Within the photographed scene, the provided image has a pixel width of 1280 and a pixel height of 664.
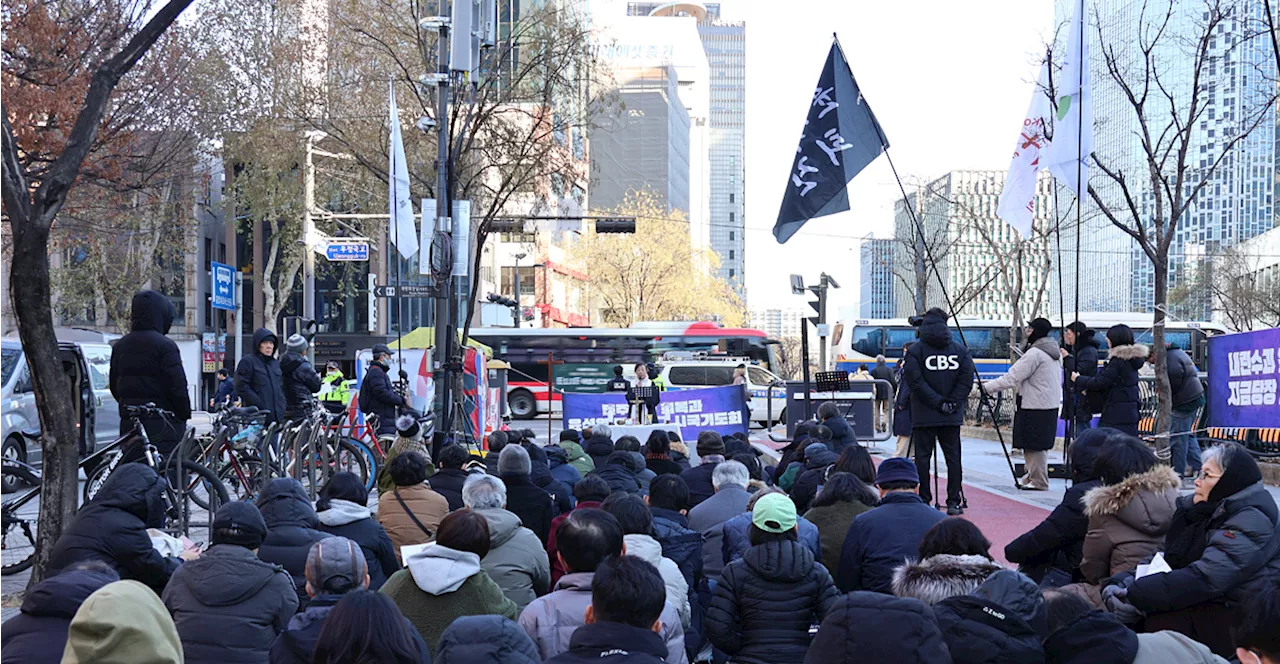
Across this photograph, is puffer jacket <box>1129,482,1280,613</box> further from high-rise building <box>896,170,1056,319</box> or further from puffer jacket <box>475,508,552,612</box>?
high-rise building <box>896,170,1056,319</box>

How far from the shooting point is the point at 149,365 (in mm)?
9719

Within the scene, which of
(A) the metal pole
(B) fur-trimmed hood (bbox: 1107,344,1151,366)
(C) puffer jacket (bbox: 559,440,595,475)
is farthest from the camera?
(A) the metal pole

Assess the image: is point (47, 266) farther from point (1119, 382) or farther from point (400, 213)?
point (1119, 382)

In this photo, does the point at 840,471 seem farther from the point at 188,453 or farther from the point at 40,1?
the point at 40,1

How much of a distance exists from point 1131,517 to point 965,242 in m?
47.8

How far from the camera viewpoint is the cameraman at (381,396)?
15.2 metres

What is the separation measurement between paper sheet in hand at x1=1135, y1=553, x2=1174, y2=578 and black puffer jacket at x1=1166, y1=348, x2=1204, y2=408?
415 inches

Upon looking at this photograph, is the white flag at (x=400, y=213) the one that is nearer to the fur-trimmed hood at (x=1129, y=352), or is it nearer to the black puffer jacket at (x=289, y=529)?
the fur-trimmed hood at (x=1129, y=352)

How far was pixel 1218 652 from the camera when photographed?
550cm

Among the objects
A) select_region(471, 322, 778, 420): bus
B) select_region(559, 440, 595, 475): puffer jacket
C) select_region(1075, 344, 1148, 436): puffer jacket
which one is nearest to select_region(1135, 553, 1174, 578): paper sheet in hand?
select_region(559, 440, 595, 475): puffer jacket

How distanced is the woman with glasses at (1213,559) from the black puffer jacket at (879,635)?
191 centimetres

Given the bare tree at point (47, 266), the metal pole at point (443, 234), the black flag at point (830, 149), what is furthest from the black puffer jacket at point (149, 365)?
the black flag at point (830, 149)

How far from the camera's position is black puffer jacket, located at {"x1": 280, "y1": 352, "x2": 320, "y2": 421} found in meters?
13.9

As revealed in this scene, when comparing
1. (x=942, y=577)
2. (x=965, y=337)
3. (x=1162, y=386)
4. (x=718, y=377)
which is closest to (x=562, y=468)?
(x=942, y=577)
